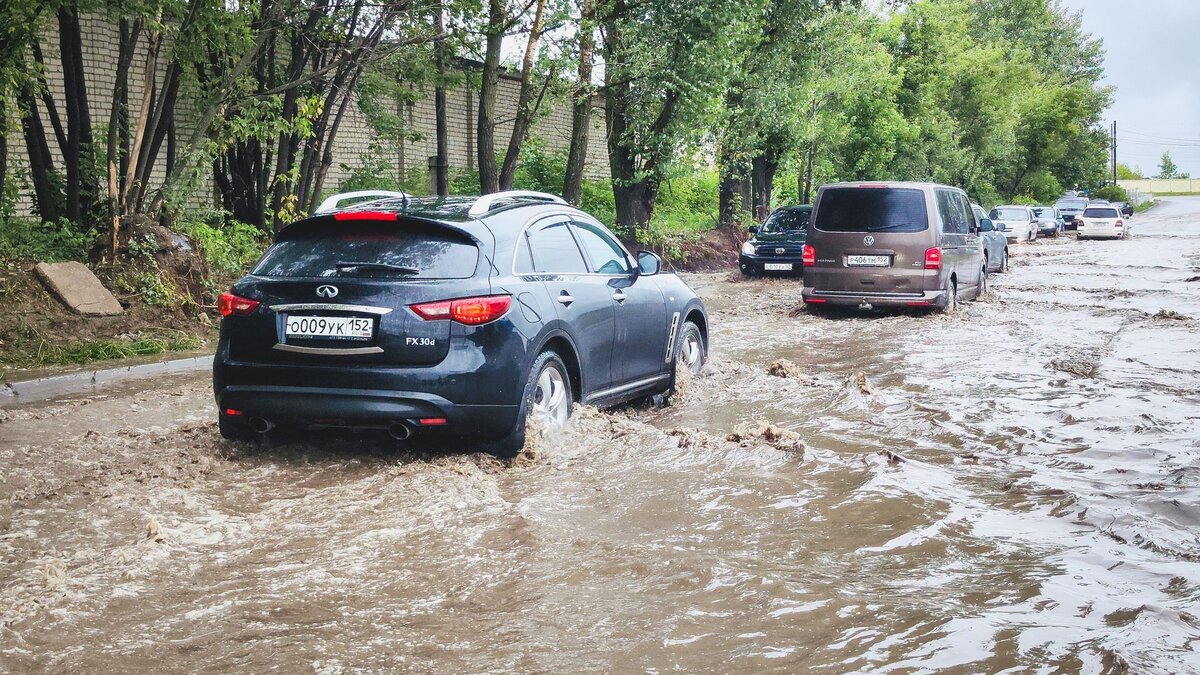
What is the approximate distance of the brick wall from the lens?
58.8ft

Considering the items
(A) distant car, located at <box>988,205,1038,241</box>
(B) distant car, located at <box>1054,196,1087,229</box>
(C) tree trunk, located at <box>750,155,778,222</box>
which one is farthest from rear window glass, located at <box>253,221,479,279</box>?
(B) distant car, located at <box>1054,196,1087,229</box>

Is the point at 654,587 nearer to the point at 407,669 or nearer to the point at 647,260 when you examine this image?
the point at 407,669

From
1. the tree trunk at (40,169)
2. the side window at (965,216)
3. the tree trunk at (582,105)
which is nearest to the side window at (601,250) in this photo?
the tree trunk at (40,169)

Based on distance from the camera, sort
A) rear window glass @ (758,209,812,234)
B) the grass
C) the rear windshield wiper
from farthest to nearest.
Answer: rear window glass @ (758,209,812,234) → the grass → the rear windshield wiper

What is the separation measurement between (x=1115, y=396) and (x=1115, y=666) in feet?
18.7

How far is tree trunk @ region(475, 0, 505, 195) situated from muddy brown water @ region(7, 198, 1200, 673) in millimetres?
10971

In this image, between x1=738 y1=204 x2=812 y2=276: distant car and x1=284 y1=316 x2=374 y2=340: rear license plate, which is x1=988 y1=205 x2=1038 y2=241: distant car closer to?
x1=738 y1=204 x2=812 y2=276: distant car

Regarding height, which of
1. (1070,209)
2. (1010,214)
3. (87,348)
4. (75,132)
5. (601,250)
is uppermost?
(75,132)

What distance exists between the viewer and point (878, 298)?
15.1 metres

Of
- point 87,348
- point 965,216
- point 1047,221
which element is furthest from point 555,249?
point 1047,221

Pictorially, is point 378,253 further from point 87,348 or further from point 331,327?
point 87,348

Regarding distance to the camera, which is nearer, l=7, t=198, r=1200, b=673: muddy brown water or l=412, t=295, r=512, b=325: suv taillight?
l=7, t=198, r=1200, b=673: muddy brown water

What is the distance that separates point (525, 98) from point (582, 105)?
6.29ft

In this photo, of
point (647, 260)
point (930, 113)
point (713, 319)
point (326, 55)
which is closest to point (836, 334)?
point (713, 319)
